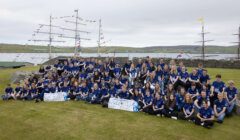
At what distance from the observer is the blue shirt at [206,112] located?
38.8 feet

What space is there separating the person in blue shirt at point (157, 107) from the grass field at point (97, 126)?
40 centimetres

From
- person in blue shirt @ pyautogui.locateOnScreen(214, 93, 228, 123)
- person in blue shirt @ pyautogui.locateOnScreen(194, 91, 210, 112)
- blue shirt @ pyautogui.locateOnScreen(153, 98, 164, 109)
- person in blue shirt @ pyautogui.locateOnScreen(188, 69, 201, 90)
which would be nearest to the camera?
person in blue shirt @ pyautogui.locateOnScreen(214, 93, 228, 123)

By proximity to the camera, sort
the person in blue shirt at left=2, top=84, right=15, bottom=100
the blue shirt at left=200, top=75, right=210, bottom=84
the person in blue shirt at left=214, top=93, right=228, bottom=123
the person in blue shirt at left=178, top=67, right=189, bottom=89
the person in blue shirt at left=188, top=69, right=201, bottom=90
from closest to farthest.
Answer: the person in blue shirt at left=214, top=93, right=228, bottom=123 → the person in blue shirt at left=188, top=69, right=201, bottom=90 → the blue shirt at left=200, top=75, right=210, bottom=84 → the person in blue shirt at left=178, top=67, right=189, bottom=89 → the person in blue shirt at left=2, top=84, right=15, bottom=100

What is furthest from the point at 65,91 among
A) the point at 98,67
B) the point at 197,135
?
the point at 197,135

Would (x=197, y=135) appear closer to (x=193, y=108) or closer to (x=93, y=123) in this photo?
(x=193, y=108)

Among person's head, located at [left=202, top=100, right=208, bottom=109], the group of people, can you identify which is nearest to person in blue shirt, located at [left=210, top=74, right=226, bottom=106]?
the group of people

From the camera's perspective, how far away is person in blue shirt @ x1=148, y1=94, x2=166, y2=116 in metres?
13.5

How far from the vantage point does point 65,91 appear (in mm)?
18141

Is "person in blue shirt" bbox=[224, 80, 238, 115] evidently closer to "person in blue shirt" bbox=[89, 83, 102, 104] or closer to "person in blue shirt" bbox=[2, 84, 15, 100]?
"person in blue shirt" bbox=[89, 83, 102, 104]

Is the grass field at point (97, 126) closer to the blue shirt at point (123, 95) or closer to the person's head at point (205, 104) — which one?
the person's head at point (205, 104)

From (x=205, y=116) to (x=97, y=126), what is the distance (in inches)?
184

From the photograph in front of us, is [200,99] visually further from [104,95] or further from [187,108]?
[104,95]

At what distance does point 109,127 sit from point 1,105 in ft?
26.2

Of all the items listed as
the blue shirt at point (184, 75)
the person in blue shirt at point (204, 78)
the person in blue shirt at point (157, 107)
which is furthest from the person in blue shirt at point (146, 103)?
the person in blue shirt at point (204, 78)
